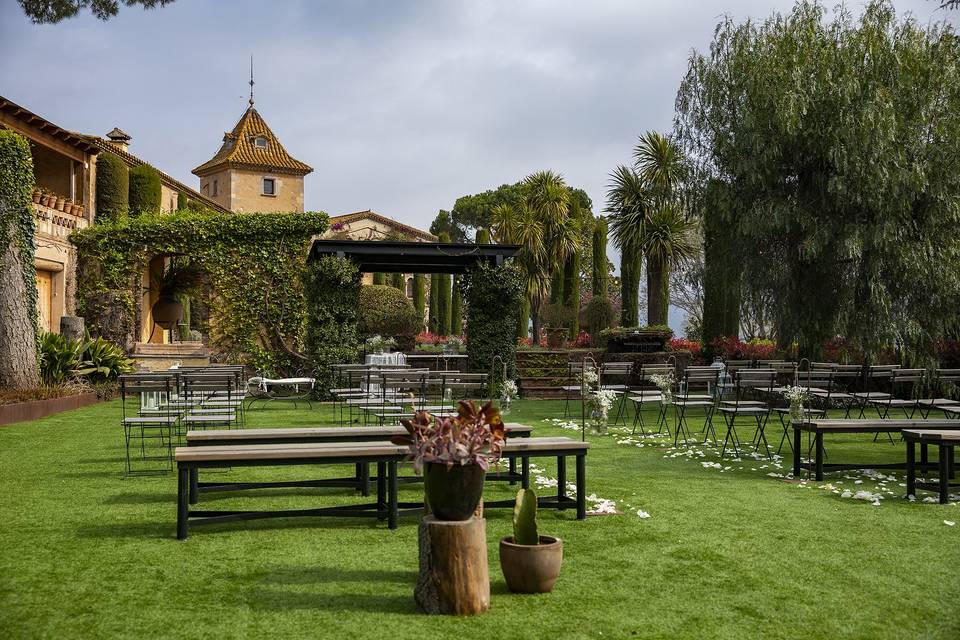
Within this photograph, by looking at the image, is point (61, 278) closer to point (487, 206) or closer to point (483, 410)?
point (483, 410)

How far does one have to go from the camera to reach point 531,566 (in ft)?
14.3

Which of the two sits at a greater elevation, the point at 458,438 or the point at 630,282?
the point at 630,282

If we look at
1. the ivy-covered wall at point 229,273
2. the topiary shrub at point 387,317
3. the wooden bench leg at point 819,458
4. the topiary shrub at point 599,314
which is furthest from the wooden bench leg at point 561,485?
the topiary shrub at point 599,314

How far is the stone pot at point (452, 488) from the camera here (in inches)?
164

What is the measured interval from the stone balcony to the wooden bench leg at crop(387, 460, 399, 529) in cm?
1742

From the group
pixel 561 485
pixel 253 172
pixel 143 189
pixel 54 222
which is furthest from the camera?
pixel 253 172

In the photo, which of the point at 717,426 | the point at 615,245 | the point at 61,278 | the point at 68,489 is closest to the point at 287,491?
the point at 68,489

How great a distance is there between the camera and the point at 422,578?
4195 mm

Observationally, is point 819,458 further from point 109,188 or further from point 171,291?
point 109,188

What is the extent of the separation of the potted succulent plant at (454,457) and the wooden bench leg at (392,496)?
1.52 m

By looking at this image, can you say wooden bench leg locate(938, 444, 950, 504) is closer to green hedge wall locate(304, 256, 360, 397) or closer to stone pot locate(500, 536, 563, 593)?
stone pot locate(500, 536, 563, 593)

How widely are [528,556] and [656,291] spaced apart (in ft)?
78.6

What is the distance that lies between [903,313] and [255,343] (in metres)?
13.9

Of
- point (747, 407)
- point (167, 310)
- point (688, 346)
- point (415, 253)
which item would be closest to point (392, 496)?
point (747, 407)
